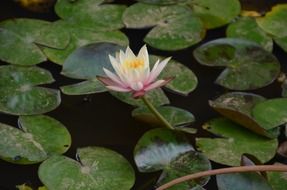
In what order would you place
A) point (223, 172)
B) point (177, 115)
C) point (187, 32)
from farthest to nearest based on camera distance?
point (187, 32)
point (177, 115)
point (223, 172)

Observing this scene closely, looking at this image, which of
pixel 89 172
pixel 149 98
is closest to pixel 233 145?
pixel 149 98

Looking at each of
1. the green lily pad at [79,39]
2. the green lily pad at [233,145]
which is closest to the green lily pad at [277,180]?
the green lily pad at [233,145]

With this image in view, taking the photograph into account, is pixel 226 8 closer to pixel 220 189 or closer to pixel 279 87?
pixel 279 87

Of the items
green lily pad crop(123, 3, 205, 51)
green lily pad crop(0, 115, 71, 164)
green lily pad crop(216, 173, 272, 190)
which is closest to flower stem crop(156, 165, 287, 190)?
green lily pad crop(216, 173, 272, 190)

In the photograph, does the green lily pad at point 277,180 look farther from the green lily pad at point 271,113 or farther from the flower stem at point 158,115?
the flower stem at point 158,115

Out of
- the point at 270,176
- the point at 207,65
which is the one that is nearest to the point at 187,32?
the point at 207,65

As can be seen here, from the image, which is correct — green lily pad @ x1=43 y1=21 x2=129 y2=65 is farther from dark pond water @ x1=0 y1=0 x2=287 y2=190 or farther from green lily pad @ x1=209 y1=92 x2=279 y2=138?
green lily pad @ x1=209 y1=92 x2=279 y2=138

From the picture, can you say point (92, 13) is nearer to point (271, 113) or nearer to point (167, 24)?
point (167, 24)
